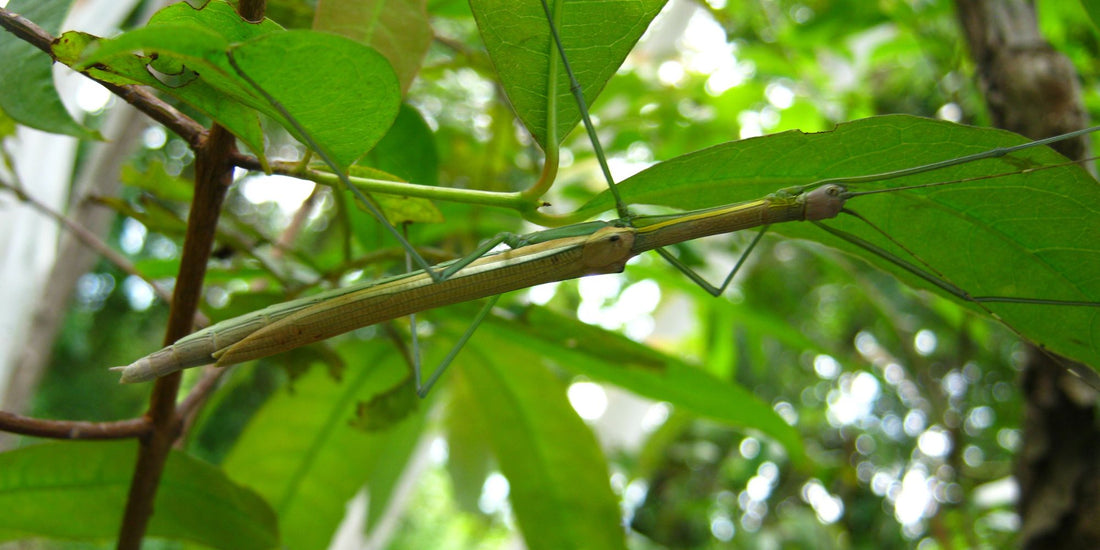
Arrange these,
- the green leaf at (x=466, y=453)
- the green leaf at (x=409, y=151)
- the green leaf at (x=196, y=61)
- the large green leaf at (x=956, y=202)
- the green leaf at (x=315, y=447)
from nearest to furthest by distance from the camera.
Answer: the green leaf at (x=196, y=61) < the large green leaf at (x=956, y=202) < the green leaf at (x=409, y=151) < the green leaf at (x=315, y=447) < the green leaf at (x=466, y=453)

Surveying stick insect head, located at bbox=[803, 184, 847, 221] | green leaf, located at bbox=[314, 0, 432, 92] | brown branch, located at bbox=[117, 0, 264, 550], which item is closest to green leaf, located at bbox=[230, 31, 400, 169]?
brown branch, located at bbox=[117, 0, 264, 550]

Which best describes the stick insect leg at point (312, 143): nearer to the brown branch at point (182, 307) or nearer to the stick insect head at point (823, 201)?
the brown branch at point (182, 307)

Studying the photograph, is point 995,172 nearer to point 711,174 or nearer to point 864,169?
point 864,169

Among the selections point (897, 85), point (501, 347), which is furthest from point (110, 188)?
point (897, 85)

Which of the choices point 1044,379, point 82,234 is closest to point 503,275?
point 82,234

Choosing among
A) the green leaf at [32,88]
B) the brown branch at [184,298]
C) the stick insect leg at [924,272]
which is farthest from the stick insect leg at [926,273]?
the green leaf at [32,88]
